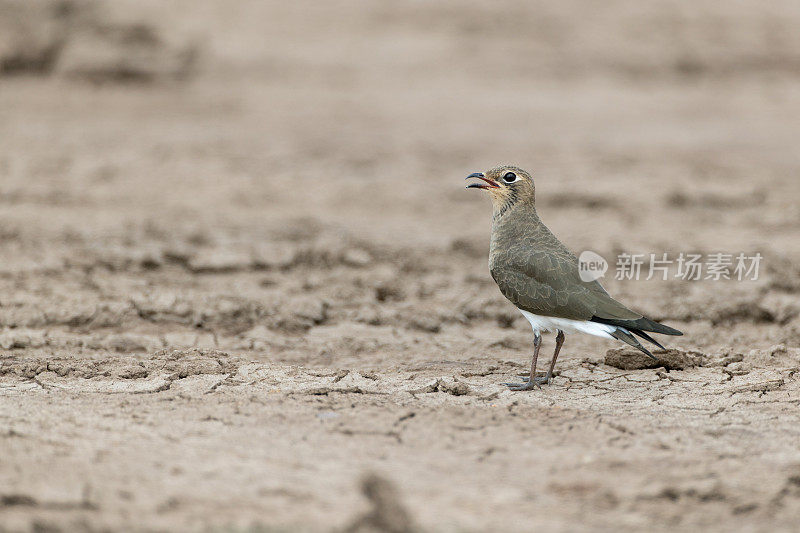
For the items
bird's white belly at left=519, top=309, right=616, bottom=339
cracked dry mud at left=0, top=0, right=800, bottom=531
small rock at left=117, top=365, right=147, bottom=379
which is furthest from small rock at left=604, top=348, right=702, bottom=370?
small rock at left=117, top=365, right=147, bottom=379

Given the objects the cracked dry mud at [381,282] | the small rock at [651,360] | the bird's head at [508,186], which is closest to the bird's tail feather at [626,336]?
the cracked dry mud at [381,282]

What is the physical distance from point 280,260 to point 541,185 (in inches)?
124

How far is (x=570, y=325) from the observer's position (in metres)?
4.05

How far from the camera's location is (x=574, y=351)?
16.4ft

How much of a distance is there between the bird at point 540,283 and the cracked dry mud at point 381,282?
344 mm

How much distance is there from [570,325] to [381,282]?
2.30 m

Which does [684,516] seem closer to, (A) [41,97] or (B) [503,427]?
(B) [503,427]

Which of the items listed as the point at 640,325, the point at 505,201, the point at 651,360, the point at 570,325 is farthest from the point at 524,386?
the point at 505,201

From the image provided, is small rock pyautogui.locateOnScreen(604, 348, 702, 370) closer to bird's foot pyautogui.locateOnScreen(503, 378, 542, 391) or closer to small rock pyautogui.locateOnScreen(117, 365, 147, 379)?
bird's foot pyautogui.locateOnScreen(503, 378, 542, 391)

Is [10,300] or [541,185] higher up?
[541,185]

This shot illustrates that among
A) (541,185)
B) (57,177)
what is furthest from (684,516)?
(57,177)

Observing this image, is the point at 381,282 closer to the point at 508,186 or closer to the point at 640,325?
the point at 508,186

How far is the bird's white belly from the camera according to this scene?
3.95 m

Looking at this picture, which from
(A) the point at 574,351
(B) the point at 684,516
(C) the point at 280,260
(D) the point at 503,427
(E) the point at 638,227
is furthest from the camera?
(E) the point at 638,227
